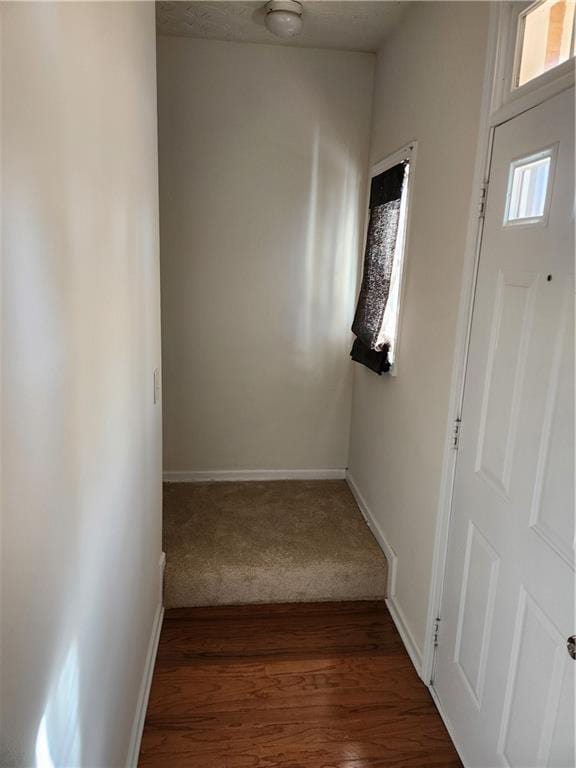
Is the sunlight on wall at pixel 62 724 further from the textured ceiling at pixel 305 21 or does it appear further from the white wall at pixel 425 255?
the textured ceiling at pixel 305 21

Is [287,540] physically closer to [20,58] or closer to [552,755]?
[552,755]

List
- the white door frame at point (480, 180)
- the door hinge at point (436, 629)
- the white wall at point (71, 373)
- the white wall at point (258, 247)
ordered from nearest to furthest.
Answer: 1. the white wall at point (71, 373)
2. the white door frame at point (480, 180)
3. the door hinge at point (436, 629)
4. the white wall at point (258, 247)

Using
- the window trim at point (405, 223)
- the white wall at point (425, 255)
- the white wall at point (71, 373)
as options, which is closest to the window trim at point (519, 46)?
the white wall at point (425, 255)

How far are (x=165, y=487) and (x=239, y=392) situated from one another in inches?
29.7

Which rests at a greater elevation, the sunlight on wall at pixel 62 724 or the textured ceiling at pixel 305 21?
the textured ceiling at pixel 305 21

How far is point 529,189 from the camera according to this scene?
4.54 feet

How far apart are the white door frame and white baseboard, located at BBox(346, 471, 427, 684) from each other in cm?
13

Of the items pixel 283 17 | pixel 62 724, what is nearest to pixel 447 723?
pixel 62 724

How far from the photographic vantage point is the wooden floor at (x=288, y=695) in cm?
171

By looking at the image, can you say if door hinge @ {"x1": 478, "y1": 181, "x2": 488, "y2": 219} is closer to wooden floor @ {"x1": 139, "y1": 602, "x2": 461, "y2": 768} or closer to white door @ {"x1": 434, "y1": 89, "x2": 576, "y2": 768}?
white door @ {"x1": 434, "y1": 89, "x2": 576, "y2": 768}

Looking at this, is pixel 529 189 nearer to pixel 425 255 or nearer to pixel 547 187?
pixel 547 187

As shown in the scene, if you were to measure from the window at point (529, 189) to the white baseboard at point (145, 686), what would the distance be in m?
1.95

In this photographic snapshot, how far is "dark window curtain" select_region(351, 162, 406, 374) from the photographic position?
96.3 inches

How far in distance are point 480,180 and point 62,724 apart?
1.77m
